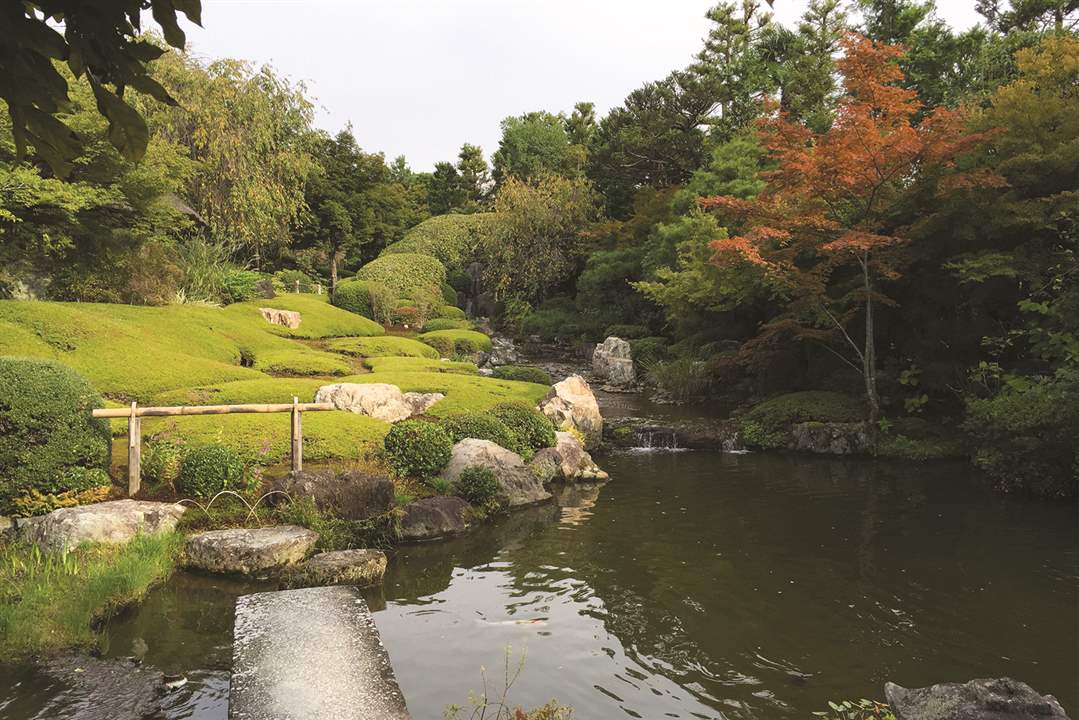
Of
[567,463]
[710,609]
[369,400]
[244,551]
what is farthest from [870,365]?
[244,551]

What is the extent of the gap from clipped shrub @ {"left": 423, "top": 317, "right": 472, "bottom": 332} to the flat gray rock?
77.1 feet

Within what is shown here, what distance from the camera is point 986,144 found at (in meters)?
14.3

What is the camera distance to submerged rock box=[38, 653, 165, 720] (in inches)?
193

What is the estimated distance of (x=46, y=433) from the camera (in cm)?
834

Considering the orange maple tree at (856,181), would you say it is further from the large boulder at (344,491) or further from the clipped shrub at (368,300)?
the clipped shrub at (368,300)

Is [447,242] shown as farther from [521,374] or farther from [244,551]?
[244,551]

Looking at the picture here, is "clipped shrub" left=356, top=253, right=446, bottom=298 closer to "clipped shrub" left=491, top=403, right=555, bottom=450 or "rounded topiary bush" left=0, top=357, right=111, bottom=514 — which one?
"clipped shrub" left=491, top=403, right=555, bottom=450

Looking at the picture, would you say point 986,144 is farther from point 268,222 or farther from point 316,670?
point 268,222

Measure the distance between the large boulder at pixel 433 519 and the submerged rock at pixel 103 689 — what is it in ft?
13.4

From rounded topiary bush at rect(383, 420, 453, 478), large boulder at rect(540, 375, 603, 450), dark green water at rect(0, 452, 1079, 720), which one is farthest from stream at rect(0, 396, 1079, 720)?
large boulder at rect(540, 375, 603, 450)

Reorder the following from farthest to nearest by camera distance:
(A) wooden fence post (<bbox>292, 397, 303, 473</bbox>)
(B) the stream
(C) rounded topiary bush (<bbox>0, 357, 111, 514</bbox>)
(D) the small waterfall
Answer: (D) the small waterfall
(A) wooden fence post (<bbox>292, 397, 303, 473</bbox>)
(C) rounded topiary bush (<bbox>0, 357, 111, 514</bbox>)
(B) the stream

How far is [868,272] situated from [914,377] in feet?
9.10

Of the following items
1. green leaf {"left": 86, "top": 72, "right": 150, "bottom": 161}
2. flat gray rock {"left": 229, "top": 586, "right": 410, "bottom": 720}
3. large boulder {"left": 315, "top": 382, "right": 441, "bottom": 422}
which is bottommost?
flat gray rock {"left": 229, "top": 586, "right": 410, "bottom": 720}

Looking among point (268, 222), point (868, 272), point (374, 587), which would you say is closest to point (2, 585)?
point (374, 587)
